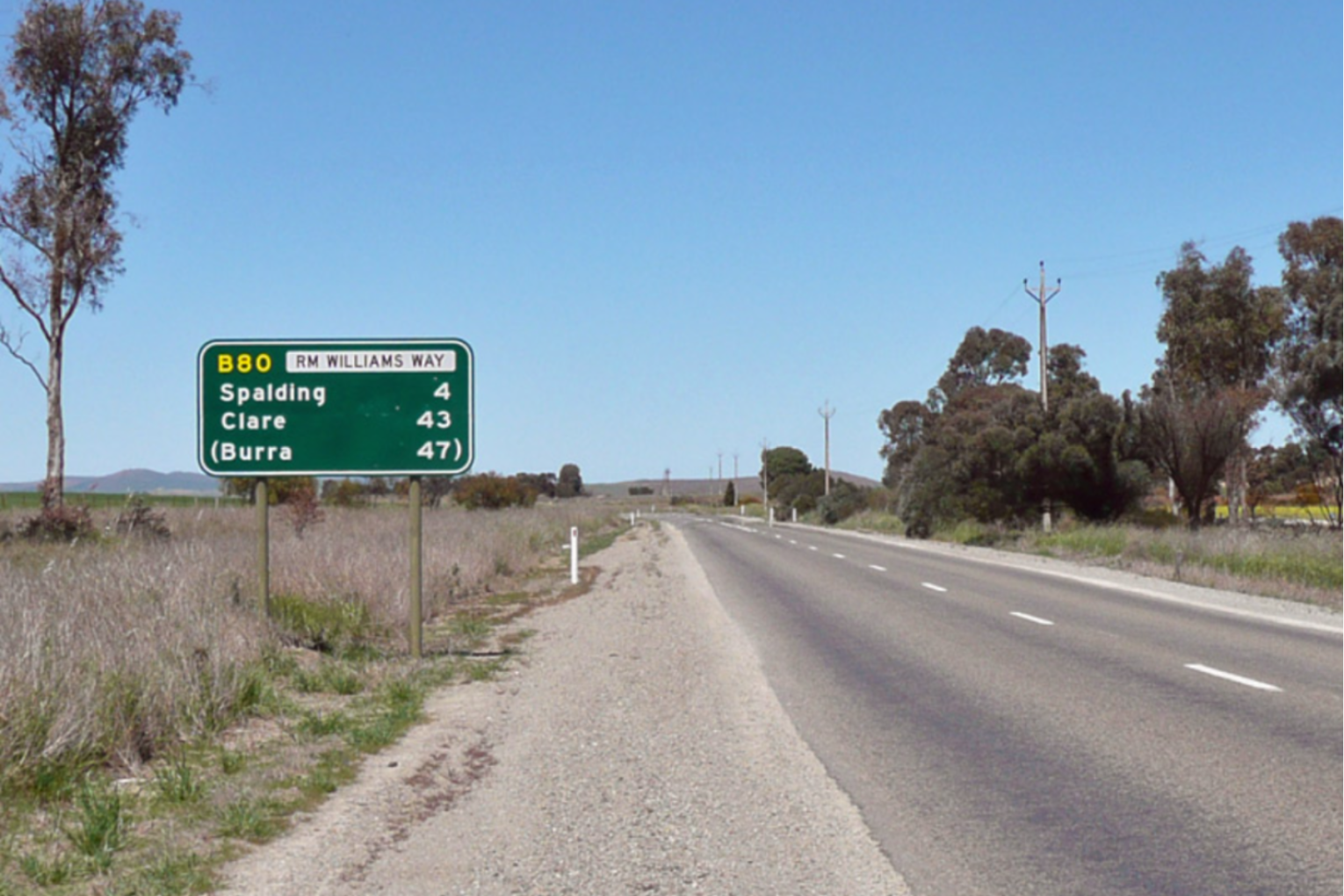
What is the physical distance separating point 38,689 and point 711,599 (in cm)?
1598

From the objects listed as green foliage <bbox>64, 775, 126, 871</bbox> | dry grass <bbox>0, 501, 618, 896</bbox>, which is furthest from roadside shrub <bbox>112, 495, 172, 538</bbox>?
green foliage <bbox>64, 775, 126, 871</bbox>

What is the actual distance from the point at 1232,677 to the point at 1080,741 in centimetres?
374

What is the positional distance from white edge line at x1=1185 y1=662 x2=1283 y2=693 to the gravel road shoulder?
4288mm

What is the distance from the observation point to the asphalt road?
6379mm

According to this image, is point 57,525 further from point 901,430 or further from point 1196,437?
point 901,430

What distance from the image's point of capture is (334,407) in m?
14.1

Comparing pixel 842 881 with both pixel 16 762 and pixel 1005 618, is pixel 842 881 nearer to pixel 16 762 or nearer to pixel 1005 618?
pixel 16 762

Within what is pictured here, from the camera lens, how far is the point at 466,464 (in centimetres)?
1402

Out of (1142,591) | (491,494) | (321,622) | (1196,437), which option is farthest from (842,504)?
(321,622)

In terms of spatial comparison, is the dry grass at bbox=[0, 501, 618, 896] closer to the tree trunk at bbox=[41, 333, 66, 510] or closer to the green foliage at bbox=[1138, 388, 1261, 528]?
the tree trunk at bbox=[41, 333, 66, 510]

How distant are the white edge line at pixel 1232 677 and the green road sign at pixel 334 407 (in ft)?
25.2

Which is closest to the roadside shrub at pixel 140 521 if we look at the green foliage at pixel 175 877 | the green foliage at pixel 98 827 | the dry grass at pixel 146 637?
the dry grass at pixel 146 637

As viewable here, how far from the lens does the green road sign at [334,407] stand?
14.0 metres

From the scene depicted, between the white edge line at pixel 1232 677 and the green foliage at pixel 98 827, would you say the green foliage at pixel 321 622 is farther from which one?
the white edge line at pixel 1232 677
